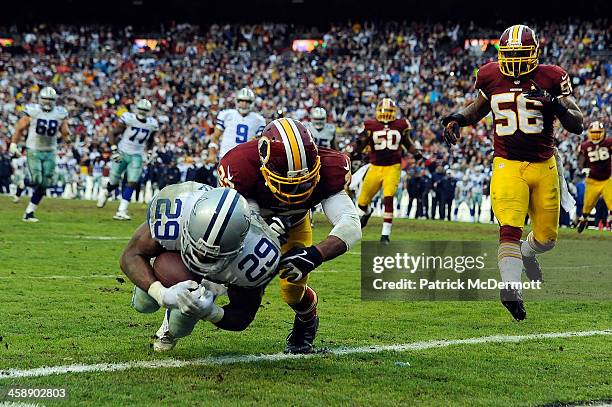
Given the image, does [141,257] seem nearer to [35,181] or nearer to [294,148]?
[294,148]

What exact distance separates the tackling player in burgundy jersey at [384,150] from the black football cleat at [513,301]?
7297 millimetres

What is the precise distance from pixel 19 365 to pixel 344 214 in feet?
5.88

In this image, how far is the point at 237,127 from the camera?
1353cm

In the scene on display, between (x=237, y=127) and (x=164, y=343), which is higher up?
(x=237, y=127)

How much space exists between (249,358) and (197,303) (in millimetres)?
923

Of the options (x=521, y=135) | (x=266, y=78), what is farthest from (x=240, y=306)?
(x=266, y=78)

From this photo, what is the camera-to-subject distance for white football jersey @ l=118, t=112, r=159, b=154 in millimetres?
15492

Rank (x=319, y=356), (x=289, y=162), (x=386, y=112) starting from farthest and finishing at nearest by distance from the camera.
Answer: (x=386, y=112)
(x=319, y=356)
(x=289, y=162)

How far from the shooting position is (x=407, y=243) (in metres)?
12.5

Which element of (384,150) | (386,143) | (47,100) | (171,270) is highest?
(47,100)

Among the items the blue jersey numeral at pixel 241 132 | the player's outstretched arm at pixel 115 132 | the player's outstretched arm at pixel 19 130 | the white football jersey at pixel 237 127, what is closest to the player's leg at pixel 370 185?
the white football jersey at pixel 237 127

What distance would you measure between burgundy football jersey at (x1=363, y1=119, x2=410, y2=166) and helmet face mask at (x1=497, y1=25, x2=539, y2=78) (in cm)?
705

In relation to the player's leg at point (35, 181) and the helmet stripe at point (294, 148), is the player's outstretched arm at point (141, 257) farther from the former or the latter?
the player's leg at point (35, 181)

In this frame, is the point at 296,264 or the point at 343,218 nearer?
the point at 296,264
